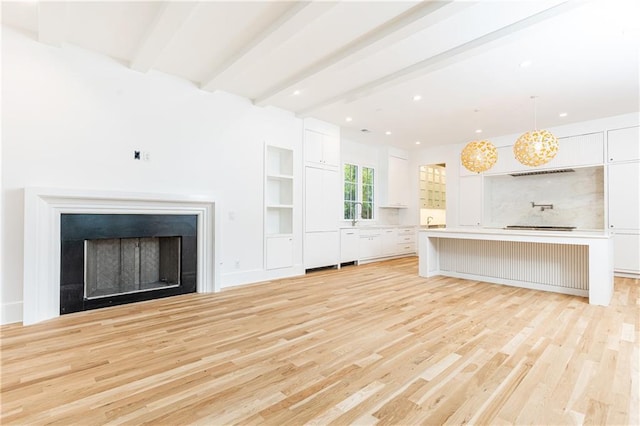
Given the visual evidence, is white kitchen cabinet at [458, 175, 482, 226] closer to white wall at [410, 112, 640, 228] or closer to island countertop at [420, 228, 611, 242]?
white wall at [410, 112, 640, 228]

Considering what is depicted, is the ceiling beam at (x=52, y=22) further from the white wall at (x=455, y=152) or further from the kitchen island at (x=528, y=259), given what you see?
the white wall at (x=455, y=152)

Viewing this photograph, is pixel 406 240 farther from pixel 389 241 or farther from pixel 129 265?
pixel 129 265

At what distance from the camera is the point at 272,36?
3059 millimetres

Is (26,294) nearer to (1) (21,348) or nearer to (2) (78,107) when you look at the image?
(1) (21,348)

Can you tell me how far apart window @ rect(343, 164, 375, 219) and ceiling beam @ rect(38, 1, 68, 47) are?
559cm

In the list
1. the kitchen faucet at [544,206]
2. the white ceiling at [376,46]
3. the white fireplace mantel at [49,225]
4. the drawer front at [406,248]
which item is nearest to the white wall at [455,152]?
the drawer front at [406,248]

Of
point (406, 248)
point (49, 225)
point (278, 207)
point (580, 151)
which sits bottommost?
point (406, 248)

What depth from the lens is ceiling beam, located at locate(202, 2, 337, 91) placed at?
2.65 metres

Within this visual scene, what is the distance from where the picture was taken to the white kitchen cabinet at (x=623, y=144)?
18.2 feet

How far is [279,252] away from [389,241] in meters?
3.47

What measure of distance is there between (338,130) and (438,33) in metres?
3.54

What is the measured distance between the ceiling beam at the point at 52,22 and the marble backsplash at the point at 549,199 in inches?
316

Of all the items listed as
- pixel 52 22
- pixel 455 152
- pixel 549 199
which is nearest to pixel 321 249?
pixel 455 152

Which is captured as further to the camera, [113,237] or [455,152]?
[455,152]
